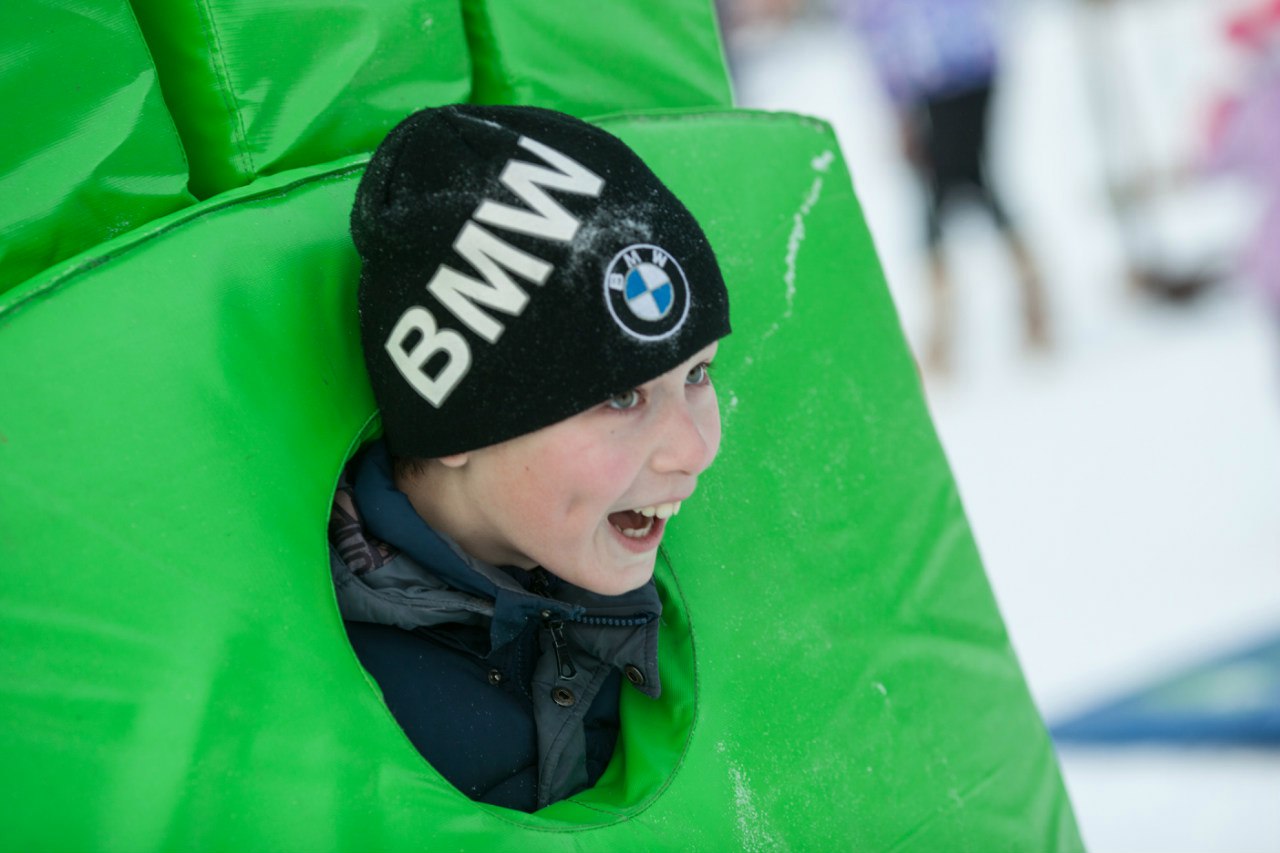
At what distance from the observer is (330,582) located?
1033 millimetres

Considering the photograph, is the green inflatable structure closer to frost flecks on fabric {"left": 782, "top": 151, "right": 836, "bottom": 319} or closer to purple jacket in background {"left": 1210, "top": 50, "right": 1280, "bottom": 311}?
frost flecks on fabric {"left": 782, "top": 151, "right": 836, "bottom": 319}

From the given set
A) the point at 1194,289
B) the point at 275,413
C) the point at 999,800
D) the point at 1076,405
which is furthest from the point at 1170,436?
the point at 275,413

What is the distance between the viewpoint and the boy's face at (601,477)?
1026mm

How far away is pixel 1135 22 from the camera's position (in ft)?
19.8

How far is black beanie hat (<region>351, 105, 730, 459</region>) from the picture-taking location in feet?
3.20

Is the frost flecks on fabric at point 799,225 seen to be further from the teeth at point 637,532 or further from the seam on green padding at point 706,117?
the teeth at point 637,532

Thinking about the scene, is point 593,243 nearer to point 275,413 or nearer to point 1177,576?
point 275,413

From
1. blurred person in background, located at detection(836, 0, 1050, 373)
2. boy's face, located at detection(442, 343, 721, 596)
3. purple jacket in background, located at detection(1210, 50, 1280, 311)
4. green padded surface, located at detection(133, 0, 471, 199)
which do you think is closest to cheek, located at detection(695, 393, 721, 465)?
boy's face, located at detection(442, 343, 721, 596)

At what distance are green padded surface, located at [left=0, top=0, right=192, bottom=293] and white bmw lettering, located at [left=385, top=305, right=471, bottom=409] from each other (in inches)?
9.4

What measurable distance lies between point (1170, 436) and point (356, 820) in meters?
3.25

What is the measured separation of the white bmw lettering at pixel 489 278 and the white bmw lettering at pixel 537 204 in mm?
14

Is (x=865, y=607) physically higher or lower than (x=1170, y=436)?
higher

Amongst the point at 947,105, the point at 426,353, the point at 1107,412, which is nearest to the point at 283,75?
the point at 426,353

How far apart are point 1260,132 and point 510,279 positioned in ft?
9.42
